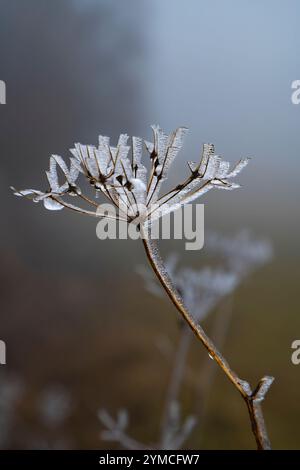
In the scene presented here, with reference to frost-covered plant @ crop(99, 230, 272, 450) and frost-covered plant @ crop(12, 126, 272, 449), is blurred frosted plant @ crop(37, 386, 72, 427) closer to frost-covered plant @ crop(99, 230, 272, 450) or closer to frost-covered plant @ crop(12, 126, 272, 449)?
frost-covered plant @ crop(99, 230, 272, 450)

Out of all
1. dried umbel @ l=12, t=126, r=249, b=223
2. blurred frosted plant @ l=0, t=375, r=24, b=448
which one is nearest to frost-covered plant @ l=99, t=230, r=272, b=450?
→ dried umbel @ l=12, t=126, r=249, b=223

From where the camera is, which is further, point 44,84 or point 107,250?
point 107,250

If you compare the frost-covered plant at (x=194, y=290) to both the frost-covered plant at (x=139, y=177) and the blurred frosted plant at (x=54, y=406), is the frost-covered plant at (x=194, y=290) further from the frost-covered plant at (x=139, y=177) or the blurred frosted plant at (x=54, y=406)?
the blurred frosted plant at (x=54, y=406)

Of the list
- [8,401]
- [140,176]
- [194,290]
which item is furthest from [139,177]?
[8,401]

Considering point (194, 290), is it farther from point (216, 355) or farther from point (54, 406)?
point (54, 406)
